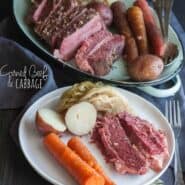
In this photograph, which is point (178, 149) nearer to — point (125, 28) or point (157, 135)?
point (157, 135)

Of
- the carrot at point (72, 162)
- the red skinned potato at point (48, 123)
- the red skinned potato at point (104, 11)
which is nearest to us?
the carrot at point (72, 162)

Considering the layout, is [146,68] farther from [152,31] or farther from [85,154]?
[85,154]

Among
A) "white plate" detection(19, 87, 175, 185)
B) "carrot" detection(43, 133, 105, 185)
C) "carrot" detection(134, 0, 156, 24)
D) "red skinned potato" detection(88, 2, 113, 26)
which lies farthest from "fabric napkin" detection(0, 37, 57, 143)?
"carrot" detection(134, 0, 156, 24)

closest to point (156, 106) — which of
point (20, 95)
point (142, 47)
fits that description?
point (142, 47)

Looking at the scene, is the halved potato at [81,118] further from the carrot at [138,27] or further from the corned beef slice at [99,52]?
the carrot at [138,27]

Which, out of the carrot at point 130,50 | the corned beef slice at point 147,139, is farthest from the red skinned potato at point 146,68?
the corned beef slice at point 147,139

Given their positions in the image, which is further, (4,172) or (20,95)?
(20,95)
